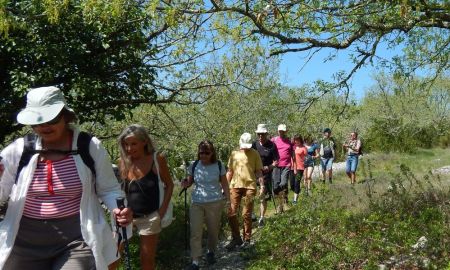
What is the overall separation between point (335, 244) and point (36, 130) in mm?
4255

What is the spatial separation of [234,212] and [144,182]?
266 centimetres

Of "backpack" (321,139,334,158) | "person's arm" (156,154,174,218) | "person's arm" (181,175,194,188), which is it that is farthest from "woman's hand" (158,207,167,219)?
"backpack" (321,139,334,158)

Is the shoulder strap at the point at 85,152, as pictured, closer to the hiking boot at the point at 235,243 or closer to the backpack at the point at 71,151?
the backpack at the point at 71,151

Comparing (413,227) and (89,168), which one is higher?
(89,168)

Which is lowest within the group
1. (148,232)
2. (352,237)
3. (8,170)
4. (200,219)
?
(352,237)

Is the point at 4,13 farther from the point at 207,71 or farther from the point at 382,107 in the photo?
the point at 382,107

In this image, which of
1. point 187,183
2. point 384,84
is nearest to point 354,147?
point 187,183

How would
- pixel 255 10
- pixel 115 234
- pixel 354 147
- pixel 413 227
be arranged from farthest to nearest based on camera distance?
pixel 354 147 < pixel 413 227 < pixel 255 10 < pixel 115 234

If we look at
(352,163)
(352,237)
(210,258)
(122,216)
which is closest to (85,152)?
(122,216)

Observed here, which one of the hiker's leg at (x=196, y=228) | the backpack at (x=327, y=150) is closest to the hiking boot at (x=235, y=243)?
the hiker's leg at (x=196, y=228)

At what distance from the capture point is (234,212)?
8039 millimetres

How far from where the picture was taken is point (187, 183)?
744 centimetres

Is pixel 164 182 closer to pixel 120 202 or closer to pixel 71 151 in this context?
pixel 120 202

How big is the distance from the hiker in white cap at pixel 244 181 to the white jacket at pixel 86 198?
4870mm
